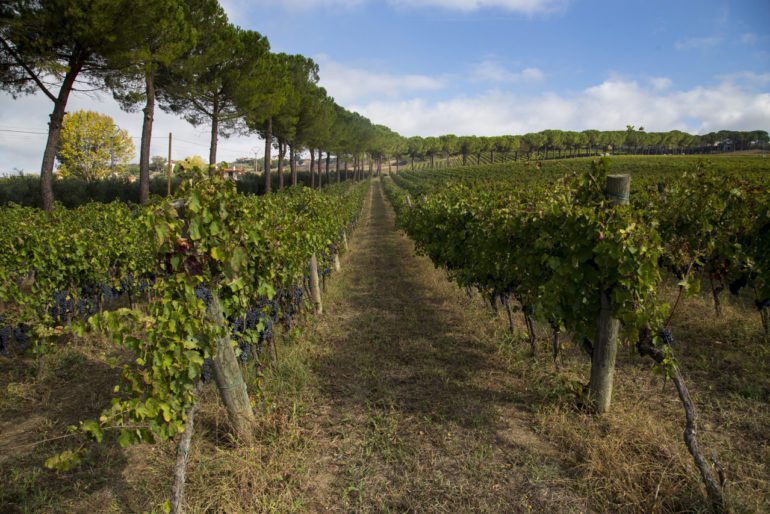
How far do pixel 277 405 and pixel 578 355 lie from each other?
132 inches

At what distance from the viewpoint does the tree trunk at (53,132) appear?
11.2 m

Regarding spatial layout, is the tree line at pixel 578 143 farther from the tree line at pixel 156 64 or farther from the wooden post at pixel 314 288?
the wooden post at pixel 314 288

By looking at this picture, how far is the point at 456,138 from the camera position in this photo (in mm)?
96875

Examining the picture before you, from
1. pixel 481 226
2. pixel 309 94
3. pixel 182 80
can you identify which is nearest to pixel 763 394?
pixel 481 226

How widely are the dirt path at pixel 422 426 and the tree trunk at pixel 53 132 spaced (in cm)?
1030

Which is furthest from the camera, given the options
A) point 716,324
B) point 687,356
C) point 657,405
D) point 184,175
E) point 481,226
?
point 481,226

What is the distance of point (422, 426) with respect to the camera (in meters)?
3.34

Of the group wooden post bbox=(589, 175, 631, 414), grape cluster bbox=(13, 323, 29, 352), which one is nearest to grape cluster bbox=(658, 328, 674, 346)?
wooden post bbox=(589, 175, 631, 414)

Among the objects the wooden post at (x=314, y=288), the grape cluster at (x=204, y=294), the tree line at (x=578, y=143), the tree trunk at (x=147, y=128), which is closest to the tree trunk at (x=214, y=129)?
A: the tree trunk at (x=147, y=128)

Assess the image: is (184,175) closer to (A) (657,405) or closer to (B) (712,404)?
(A) (657,405)

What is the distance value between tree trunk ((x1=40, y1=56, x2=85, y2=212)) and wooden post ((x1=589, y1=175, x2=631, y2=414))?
13674 mm

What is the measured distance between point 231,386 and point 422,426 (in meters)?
1.55

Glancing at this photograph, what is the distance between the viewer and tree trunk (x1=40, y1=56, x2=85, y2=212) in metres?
11.2

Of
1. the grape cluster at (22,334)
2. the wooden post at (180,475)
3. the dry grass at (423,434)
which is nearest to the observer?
the wooden post at (180,475)
